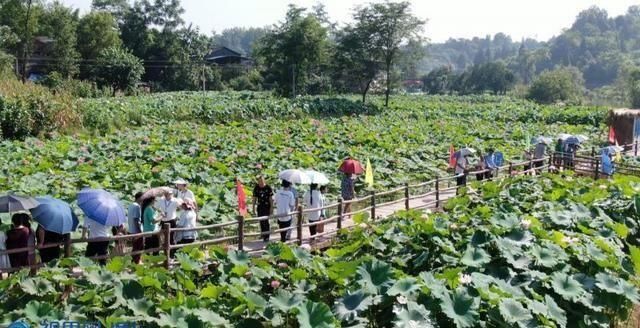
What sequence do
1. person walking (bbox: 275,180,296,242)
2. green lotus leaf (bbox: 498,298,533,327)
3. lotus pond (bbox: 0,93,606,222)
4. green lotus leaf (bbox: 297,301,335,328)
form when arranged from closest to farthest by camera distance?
green lotus leaf (bbox: 297,301,335,328), green lotus leaf (bbox: 498,298,533,327), person walking (bbox: 275,180,296,242), lotus pond (bbox: 0,93,606,222)

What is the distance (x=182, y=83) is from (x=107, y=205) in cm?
4974

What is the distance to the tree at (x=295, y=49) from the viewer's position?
4253cm

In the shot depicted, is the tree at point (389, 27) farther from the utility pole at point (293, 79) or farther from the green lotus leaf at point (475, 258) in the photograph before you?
the green lotus leaf at point (475, 258)

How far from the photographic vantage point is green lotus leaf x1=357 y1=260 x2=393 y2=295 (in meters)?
6.44

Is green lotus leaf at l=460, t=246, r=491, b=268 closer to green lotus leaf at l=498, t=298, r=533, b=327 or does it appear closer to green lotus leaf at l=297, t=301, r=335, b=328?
green lotus leaf at l=498, t=298, r=533, b=327

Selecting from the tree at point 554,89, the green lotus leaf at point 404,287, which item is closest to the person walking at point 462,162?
the green lotus leaf at point 404,287

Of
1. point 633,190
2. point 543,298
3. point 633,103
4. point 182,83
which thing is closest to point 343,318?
point 543,298

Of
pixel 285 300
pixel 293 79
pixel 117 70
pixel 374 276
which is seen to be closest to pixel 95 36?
pixel 117 70

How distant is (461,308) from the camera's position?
606 centimetres

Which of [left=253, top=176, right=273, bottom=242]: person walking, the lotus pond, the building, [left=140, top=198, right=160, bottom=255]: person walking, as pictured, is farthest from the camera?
the building

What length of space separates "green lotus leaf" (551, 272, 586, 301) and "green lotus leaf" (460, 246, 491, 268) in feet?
2.55

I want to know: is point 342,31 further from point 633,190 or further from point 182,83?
point 633,190

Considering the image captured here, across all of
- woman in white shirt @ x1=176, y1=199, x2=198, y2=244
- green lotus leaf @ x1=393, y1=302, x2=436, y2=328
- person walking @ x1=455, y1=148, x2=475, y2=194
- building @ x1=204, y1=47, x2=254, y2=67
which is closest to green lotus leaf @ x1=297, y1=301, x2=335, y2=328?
green lotus leaf @ x1=393, y1=302, x2=436, y2=328

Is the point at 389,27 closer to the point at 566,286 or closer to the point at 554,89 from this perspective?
the point at 554,89
